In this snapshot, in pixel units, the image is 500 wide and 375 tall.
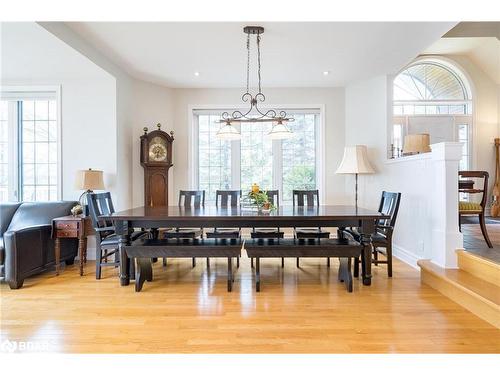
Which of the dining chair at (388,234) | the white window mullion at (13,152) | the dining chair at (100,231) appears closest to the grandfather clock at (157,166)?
the dining chair at (100,231)

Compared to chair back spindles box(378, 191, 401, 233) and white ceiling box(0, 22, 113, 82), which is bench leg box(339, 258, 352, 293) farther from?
white ceiling box(0, 22, 113, 82)

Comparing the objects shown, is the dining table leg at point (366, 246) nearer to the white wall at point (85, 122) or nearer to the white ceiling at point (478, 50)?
the white wall at point (85, 122)

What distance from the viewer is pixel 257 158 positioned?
582 centimetres

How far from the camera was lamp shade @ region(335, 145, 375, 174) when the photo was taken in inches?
192

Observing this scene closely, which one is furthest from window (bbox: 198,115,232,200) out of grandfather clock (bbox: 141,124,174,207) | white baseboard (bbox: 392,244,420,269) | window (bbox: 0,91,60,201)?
white baseboard (bbox: 392,244,420,269)

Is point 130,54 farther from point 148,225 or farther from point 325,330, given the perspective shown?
point 325,330

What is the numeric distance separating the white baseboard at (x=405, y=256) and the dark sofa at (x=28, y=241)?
4.29 metres

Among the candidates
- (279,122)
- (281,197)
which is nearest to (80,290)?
(279,122)

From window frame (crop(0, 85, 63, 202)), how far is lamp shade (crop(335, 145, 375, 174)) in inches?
161

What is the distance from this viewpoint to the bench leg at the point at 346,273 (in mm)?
3121

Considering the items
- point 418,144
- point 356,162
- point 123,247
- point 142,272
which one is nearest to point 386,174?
point 356,162

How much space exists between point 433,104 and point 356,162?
2.67 metres
